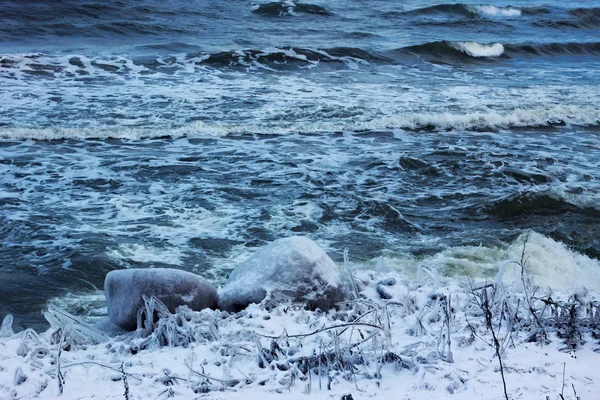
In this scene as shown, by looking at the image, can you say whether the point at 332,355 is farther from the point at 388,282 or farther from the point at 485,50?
the point at 485,50

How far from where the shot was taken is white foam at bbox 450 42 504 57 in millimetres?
20750

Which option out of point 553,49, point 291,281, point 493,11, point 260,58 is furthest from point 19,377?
point 493,11

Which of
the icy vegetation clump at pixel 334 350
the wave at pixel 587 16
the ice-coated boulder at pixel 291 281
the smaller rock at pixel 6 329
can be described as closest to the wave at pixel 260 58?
the wave at pixel 587 16

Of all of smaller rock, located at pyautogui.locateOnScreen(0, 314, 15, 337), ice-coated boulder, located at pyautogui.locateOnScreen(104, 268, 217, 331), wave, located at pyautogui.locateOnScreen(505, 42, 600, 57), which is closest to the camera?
smaller rock, located at pyautogui.locateOnScreen(0, 314, 15, 337)

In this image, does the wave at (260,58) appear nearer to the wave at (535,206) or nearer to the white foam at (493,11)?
the white foam at (493,11)

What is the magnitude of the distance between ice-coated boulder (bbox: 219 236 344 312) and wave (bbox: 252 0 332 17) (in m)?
21.3

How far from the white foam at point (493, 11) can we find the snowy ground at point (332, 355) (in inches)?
1012

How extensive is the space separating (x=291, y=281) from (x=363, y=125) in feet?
25.5

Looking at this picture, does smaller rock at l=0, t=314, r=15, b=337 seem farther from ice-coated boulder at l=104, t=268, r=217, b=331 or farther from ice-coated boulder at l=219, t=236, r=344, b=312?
ice-coated boulder at l=219, t=236, r=344, b=312

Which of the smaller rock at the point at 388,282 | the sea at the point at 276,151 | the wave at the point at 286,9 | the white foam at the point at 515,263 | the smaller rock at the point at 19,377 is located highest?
the wave at the point at 286,9

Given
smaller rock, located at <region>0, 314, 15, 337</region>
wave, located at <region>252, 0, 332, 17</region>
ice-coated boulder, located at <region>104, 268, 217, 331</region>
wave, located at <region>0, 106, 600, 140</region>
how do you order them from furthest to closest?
wave, located at <region>252, 0, 332, 17</region>
wave, located at <region>0, 106, 600, 140</region>
ice-coated boulder, located at <region>104, 268, 217, 331</region>
smaller rock, located at <region>0, 314, 15, 337</region>

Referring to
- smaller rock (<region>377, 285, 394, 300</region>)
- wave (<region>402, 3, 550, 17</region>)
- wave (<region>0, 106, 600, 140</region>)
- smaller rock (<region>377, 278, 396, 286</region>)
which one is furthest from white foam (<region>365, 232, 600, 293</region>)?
wave (<region>402, 3, 550, 17</region>)

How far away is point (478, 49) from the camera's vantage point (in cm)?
2095

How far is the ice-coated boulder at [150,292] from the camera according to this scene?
4781 mm
